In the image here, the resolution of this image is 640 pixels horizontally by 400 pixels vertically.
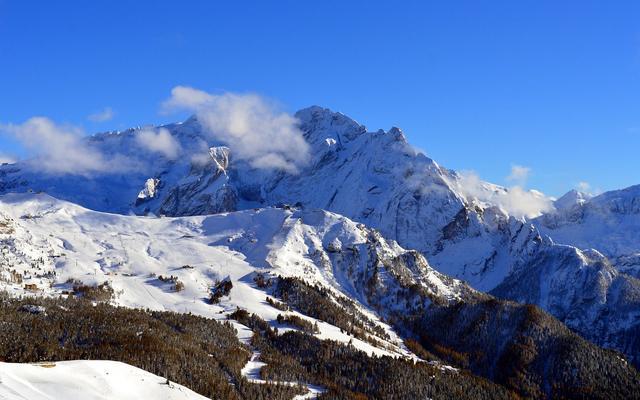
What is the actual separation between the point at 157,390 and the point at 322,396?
73521 millimetres

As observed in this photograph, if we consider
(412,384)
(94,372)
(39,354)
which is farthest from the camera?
(412,384)

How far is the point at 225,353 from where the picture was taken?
183 m

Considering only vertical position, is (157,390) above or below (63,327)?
below

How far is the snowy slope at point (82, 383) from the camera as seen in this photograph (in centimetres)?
7956

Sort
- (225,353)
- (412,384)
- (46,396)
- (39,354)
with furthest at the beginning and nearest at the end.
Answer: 1. (412,384)
2. (225,353)
3. (39,354)
4. (46,396)

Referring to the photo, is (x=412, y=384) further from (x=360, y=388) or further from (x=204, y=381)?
(x=204, y=381)

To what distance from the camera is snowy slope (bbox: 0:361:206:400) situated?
7956cm

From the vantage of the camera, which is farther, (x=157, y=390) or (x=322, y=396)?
(x=322, y=396)

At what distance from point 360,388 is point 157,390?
96889 millimetres

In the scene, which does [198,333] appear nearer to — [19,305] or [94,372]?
[19,305]

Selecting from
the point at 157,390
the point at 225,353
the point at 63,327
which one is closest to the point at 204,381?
the point at 225,353

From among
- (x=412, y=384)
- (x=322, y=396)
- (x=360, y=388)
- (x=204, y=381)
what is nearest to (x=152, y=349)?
(x=204, y=381)

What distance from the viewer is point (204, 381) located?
152000 mm

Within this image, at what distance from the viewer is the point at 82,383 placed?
90562 mm
